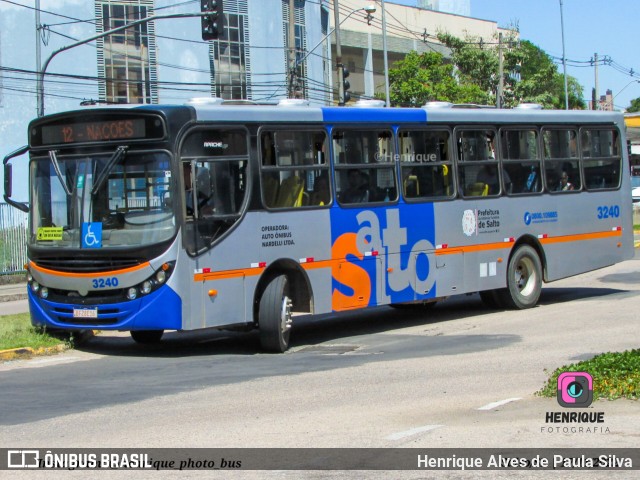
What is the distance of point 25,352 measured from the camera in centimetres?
1351

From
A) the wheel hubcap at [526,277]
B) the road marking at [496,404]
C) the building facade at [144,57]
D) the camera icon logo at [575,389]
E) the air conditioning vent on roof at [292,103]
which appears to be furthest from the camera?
the building facade at [144,57]

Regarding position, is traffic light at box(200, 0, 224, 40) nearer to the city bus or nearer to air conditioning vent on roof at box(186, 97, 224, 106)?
the city bus

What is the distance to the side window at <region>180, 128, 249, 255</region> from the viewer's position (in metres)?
12.8

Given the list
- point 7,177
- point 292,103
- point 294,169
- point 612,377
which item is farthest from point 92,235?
point 612,377

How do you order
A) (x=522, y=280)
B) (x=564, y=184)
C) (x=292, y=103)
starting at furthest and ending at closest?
(x=564, y=184)
(x=522, y=280)
(x=292, y=103)

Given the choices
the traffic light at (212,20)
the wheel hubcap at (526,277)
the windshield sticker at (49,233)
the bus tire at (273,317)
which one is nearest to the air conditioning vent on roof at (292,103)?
the bus tire at (273,317)

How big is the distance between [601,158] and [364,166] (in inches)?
247

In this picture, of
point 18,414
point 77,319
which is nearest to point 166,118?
point 77,319

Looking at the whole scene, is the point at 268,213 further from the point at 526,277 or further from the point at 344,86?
the point at 344,86

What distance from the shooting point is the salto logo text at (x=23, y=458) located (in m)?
7.50

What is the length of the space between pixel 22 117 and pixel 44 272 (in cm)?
3373

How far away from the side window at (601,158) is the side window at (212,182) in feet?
26.6

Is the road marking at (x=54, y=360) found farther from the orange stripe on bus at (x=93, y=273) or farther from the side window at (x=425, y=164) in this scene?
the side window at (x=425, y=164)

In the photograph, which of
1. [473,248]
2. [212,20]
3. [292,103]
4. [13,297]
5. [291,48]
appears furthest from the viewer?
[291,48]
